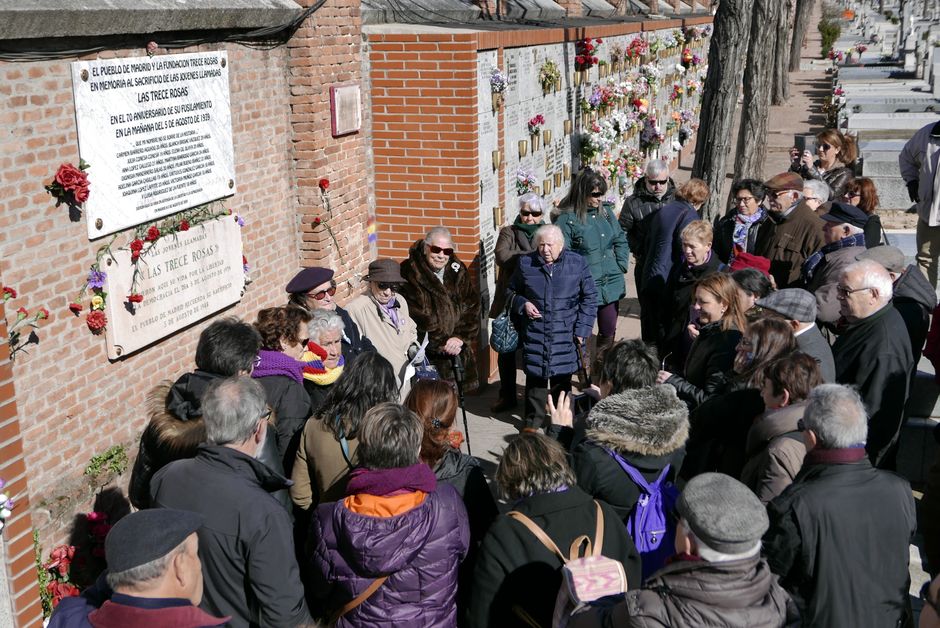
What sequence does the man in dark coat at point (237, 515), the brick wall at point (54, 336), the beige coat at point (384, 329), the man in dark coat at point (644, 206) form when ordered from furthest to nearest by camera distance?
the man in dark coat at point (644, 206) < the beige coat at point (384, 329) < the brick wall at point (54, 336) < the man in dark coat at point (237, 515)

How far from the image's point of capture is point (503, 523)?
3.68m

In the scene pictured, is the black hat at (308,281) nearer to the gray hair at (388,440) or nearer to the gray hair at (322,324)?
the gray hair at (322,324)

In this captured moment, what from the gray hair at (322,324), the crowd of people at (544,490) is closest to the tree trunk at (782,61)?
the crowd of people at (544,490)

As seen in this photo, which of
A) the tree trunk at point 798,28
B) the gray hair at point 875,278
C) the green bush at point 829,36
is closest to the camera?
the gray hair at point 875,278

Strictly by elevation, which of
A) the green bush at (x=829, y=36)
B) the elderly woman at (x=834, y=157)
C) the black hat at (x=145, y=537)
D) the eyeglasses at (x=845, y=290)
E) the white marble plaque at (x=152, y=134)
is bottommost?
the black hat at (x=145, y=537)

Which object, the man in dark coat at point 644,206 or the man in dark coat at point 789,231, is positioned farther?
the man in dark coat at point 644,206

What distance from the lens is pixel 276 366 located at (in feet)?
16.6

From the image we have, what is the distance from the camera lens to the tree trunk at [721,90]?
1246 centimetres

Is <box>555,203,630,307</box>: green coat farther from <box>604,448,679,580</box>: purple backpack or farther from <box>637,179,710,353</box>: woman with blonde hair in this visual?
<box>604,448,679,580</box>: purple backpack

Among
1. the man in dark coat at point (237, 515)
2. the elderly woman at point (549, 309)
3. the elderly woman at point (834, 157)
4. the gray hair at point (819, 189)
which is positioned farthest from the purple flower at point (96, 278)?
the elderly woman at point (834, 157)

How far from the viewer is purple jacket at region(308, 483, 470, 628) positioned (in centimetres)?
370

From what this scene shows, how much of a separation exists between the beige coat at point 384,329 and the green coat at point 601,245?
7.15 feet

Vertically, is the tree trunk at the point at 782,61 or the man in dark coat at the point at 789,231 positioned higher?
the tree trunk at the point at 782,61

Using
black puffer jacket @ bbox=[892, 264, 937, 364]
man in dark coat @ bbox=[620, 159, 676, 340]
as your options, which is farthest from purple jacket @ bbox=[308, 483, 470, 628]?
man in dark coat @ bbox=[620, 159, 676, 340]
